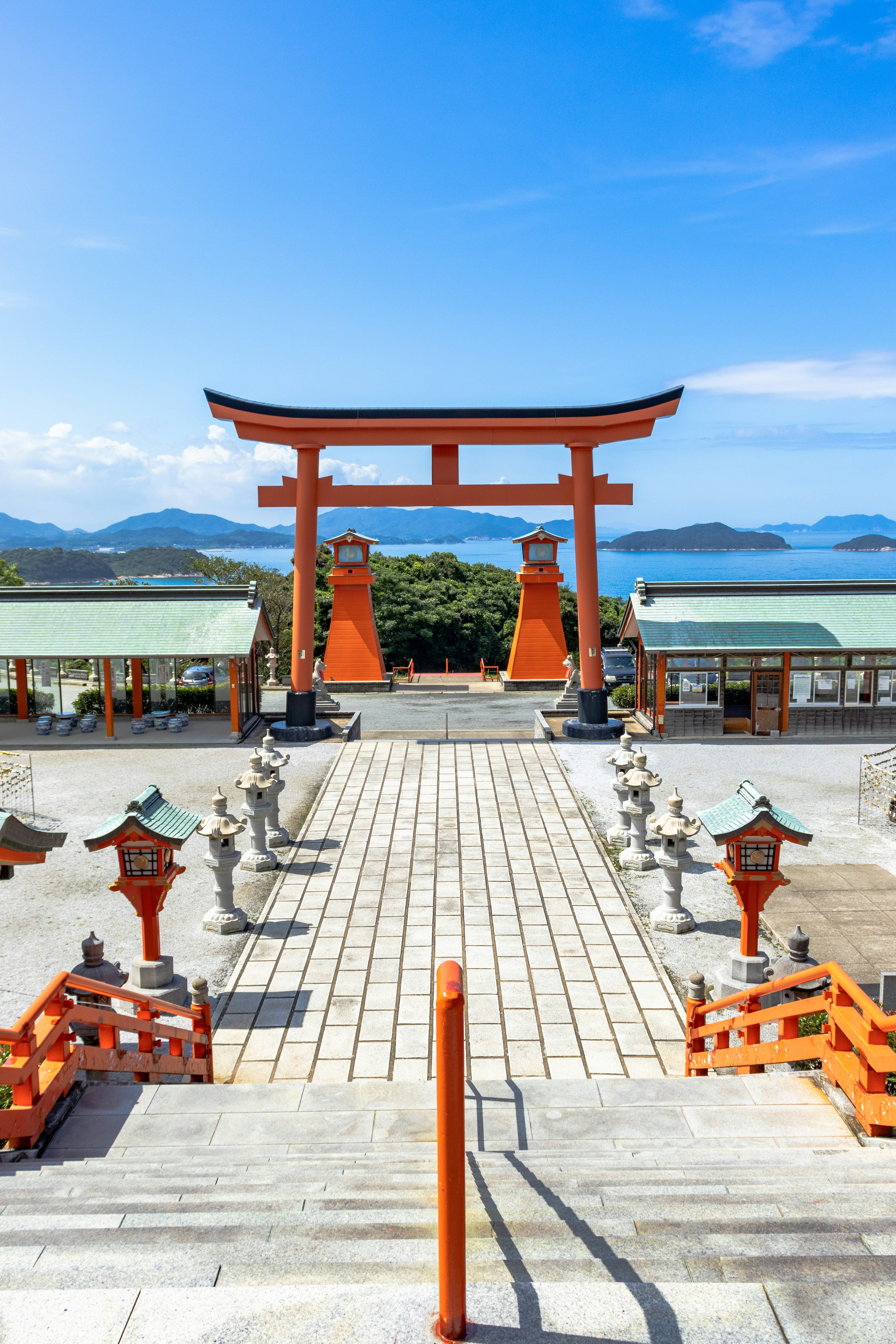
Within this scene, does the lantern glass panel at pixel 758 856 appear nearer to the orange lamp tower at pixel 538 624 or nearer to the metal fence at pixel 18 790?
the metal fence at pixel 18 790

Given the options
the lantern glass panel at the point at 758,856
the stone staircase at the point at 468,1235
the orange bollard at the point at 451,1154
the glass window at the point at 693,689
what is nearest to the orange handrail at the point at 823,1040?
the stone staircase at the point at 468,1235

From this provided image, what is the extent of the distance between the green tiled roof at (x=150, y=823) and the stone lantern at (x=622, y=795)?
697 centimetres

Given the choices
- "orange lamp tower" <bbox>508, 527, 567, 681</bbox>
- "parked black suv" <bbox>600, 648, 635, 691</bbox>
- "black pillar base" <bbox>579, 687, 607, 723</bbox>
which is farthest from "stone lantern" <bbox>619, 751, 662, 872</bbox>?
"orange lamp tower" <bbox>508, 527, 567, 681</bbox>

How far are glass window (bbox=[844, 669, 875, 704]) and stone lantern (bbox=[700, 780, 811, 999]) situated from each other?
15.2 metres

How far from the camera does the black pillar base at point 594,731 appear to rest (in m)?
21.4

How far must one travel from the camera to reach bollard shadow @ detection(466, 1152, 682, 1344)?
334 cm

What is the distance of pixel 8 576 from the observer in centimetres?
4594

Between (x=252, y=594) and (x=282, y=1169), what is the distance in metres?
19.7

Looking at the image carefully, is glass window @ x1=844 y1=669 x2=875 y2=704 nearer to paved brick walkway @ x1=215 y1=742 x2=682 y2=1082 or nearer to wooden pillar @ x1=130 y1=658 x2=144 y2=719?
paved brick walkway @ x1=215 y1=742 x2=682 y2=1082

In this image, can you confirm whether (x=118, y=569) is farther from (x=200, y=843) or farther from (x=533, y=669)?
(x=200, y=843)

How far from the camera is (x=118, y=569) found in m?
173

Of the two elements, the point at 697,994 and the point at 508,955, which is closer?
the point at 697,994

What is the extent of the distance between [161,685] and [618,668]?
15.1 m

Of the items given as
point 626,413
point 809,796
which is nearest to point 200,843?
point 809,796
